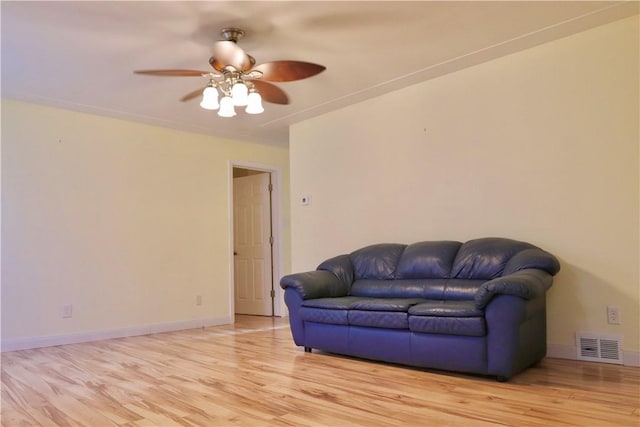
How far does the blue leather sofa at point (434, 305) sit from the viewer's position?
272 cm

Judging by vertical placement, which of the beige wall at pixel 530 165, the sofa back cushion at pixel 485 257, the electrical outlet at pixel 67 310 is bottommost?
the electrical outlet at pixel 67 310

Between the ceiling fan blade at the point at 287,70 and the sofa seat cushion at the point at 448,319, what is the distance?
170cm

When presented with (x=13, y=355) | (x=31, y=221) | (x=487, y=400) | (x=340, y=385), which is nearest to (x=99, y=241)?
(x=31, y=221)

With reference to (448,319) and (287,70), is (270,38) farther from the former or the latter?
(448,319)

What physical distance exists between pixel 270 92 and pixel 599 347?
9.72 ft

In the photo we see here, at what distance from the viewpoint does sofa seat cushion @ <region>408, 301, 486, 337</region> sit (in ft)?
9.11

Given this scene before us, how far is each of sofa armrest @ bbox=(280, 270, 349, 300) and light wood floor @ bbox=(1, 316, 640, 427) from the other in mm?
509

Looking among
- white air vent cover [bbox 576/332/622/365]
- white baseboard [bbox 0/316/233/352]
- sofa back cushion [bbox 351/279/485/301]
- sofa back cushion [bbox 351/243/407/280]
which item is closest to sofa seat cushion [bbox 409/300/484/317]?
sofa back cushion [bbox 351/279/485/301]

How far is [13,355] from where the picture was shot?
398 centimetres

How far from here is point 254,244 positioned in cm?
669

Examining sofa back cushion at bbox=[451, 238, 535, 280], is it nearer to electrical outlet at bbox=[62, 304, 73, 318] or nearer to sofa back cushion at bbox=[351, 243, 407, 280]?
sofa back cushion at bbox=[351, 243, 407, 280]

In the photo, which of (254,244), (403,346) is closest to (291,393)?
(403,346)

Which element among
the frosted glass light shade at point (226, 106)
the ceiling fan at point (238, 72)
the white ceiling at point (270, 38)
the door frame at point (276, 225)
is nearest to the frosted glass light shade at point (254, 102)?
the ceiling fan at point (238, 72)

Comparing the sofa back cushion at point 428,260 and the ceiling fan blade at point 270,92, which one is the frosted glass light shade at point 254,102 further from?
the sofa back cushion at point 428,260
